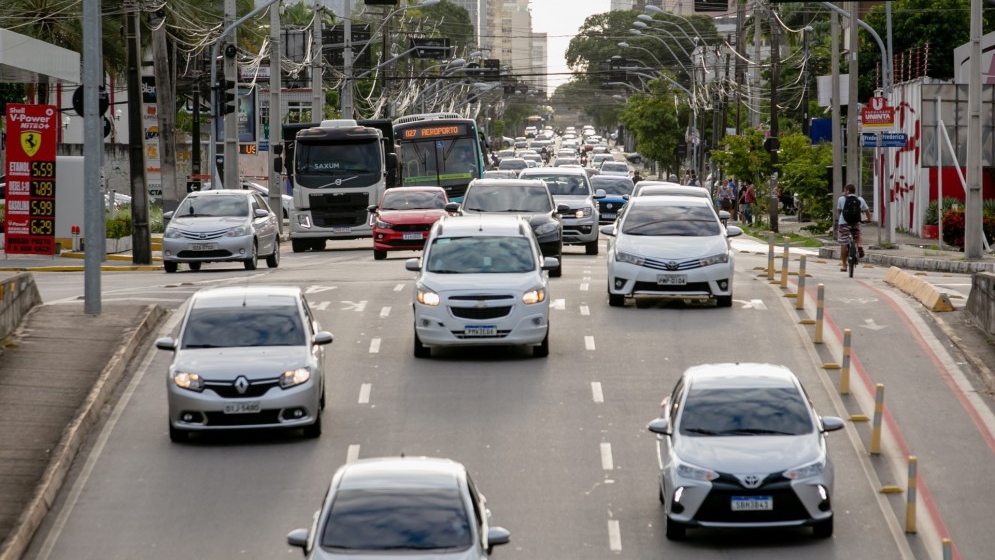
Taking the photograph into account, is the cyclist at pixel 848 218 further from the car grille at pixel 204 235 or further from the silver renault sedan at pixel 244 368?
the silver renault sedan at pixel 244 368

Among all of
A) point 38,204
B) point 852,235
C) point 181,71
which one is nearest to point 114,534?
point 852,235

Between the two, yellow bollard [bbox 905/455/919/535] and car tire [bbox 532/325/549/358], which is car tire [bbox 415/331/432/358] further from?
yellow bollard [bbox 905/455/919/535]

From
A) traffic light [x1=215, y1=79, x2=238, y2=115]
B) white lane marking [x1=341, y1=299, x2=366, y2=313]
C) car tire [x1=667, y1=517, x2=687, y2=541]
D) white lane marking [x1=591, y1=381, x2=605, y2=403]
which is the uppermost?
traffic light [x1=215, y1=79, x2=238, y2=115]

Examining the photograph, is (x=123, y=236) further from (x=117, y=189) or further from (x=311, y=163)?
(x=117, y=189)

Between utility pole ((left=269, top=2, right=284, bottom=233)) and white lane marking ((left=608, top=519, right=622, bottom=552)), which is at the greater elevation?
utility pole ((left=269, top=2, right=284, bottom=233))

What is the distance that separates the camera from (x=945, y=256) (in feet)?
127

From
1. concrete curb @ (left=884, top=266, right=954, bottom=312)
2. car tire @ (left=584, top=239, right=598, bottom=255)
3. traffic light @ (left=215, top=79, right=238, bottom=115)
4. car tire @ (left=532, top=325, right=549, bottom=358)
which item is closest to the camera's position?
car tire @ (left=532, top=325, right=549, bottom=358)

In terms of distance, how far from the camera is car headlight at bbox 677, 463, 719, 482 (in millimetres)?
13352

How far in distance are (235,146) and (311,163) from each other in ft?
23.0

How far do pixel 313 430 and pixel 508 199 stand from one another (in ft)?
47.9

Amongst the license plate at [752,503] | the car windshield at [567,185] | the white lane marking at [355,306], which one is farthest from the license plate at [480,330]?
the car windshield at [567,185]

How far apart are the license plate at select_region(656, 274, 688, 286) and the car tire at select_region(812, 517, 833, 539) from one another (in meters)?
11.2

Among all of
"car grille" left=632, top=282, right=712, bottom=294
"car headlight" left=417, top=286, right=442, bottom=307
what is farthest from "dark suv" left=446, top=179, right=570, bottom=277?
"car headlight" left=417, top=286, right=442, bottom=307

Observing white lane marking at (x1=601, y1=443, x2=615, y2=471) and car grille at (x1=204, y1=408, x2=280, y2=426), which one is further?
car grille at (x1=204, y1=408, x2=280, y2=426)
